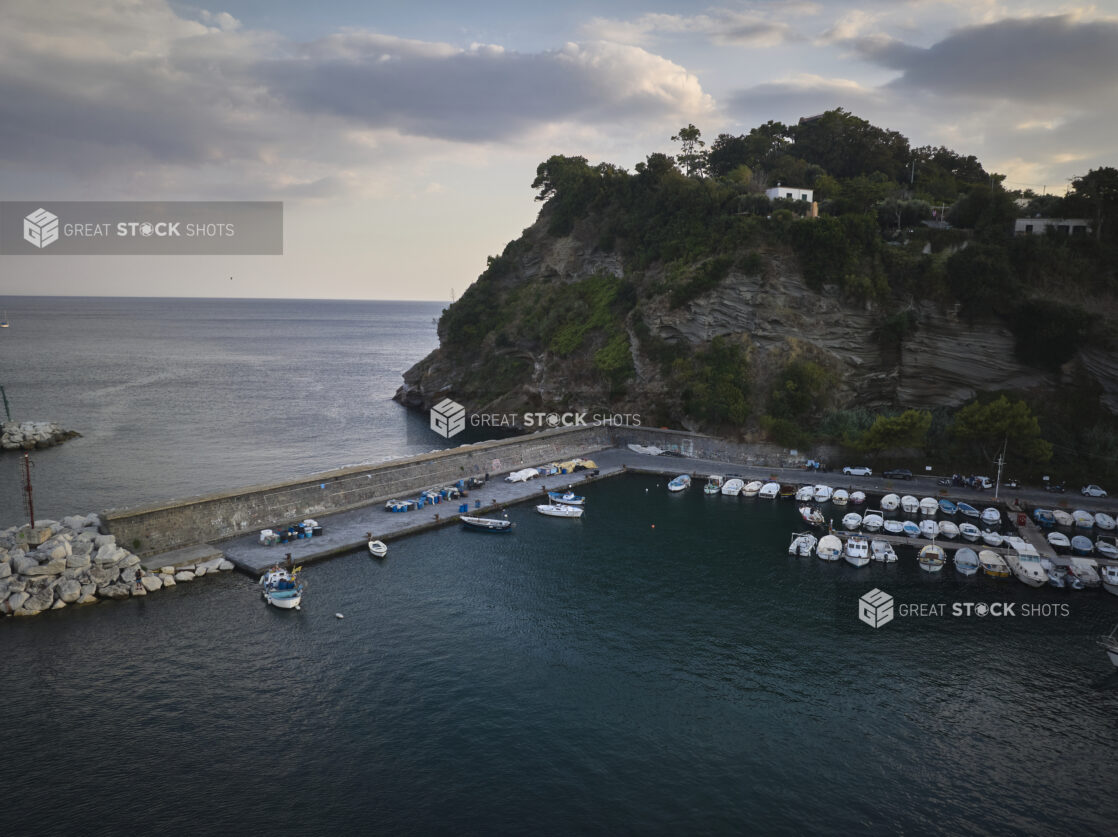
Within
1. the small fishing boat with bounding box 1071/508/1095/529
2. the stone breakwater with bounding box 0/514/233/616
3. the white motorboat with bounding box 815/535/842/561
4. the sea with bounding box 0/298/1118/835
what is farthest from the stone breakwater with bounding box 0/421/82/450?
the small fishing boat with bounding box 1071/508/1095/529

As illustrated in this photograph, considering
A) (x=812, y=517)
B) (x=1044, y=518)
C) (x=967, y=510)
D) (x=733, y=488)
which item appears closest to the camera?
(x=1044, y=518)

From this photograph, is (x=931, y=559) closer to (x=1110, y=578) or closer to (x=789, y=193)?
(x=1110, y=578)

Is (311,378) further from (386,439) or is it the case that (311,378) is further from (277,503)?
(277,503)

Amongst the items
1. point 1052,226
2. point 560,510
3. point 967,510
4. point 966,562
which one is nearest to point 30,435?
point 560,510

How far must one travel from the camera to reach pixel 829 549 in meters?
39.8

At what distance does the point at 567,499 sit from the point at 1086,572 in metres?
29.9

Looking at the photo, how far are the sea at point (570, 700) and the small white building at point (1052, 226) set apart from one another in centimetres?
3818

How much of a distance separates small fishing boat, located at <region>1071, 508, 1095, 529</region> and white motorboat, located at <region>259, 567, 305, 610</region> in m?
46.3

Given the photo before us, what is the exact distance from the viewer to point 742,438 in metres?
60.8

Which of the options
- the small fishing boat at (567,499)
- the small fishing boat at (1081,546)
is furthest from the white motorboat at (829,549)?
the small fishing boat at (567,499)

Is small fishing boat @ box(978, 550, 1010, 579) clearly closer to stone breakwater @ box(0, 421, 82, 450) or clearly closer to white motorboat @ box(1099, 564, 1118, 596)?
white motorboat @ box(1099, 564, 1118, 596)

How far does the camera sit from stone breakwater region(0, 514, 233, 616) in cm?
3117

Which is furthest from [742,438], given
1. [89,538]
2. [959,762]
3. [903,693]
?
[89,538]

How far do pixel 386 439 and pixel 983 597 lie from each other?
180 feet
